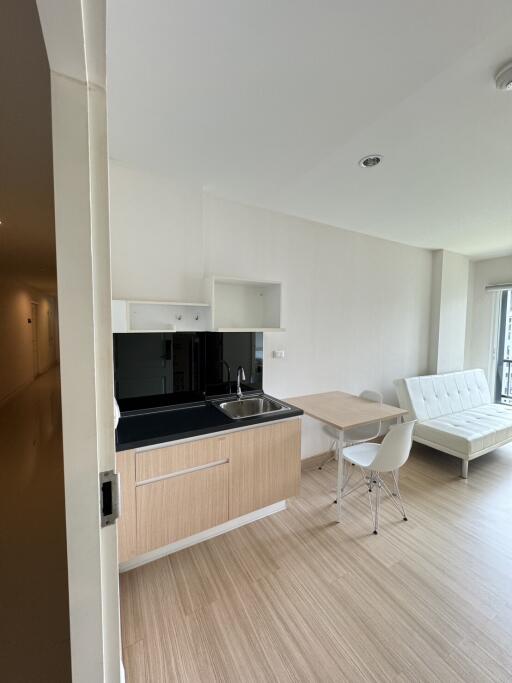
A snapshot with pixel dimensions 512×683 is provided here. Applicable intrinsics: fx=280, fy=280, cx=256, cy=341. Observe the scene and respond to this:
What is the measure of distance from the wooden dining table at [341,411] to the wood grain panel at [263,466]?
324mm

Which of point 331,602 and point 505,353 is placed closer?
point 331,602

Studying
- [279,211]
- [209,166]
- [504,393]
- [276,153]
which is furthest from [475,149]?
[504,393]

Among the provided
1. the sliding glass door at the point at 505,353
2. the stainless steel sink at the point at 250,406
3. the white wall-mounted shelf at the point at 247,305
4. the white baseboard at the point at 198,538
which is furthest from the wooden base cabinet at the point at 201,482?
the sliding glass door at the point at 505,353

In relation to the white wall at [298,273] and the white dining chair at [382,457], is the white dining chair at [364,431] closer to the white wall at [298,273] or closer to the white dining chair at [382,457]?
the white dining chair at [382,457]

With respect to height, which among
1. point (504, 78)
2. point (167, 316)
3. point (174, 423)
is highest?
point (504, 78)

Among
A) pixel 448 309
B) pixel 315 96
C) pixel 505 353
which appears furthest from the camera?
pixel 505 353

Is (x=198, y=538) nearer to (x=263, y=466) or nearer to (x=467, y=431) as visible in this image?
(x=263, y=466)

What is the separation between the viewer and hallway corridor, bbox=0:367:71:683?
31.5 inches

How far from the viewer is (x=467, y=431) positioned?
9.55 feet

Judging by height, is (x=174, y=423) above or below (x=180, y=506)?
above

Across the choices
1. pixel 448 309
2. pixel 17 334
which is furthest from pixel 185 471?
pixel 448 309

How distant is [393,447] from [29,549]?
2.06 meters

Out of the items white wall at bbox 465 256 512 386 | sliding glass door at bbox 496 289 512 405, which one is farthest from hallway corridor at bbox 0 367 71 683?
sliding glass door at bbox 496 289 512 405

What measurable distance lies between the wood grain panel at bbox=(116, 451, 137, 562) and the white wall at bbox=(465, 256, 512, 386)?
16.9 ft
